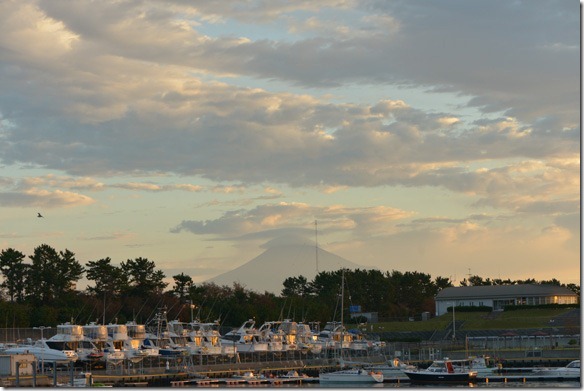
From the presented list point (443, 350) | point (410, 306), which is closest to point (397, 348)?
point (443, 350)

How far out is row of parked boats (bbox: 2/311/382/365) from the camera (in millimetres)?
82188

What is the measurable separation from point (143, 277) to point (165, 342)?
26210 millimetres

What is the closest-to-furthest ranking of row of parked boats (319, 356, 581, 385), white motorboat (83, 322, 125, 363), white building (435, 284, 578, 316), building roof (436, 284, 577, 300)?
row of parked boats (319, 356, 581, 385)
white motorboat (83, 322, 125, 363)
white building (435, 284, 578, 316)
building roof (436, 284, 577, 300)

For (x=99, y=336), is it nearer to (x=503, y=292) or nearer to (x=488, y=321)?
(x=488, y=321)

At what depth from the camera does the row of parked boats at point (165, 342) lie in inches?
3236

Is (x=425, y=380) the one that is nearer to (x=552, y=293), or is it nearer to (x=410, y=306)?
(x=552, y=293)

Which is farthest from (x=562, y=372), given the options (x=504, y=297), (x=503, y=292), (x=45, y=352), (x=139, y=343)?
(x=503, y=292)

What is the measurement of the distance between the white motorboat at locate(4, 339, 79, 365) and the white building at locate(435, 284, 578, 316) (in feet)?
221

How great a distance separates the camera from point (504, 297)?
448 ft

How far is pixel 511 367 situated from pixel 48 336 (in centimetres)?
3993

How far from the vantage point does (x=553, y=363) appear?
90.6m

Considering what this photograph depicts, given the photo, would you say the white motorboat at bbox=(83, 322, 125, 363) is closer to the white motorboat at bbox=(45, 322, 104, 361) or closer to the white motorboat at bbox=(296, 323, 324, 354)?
the white motorboat at bbox=(45, 322, 104, 361)

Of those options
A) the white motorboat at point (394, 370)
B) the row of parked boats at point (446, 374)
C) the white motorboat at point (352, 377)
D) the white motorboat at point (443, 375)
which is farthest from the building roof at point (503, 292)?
the white motorboat at point (352, 377)

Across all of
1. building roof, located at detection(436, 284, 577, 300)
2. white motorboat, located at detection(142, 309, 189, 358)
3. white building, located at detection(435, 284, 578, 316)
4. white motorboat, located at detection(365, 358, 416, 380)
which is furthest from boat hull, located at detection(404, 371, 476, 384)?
building roof, located at detection(436, 284, 577, 300)
